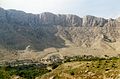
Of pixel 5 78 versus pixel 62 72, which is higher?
pixel 5 78

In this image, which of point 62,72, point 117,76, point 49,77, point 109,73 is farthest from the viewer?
point 49,77

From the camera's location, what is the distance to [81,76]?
216 feet

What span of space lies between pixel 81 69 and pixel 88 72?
3.84 metres

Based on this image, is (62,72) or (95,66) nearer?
(95,66)

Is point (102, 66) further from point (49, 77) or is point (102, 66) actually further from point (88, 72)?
point (49, 77)

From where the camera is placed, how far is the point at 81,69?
69.9 meters

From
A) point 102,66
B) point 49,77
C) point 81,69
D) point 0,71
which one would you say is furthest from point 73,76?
point 0,71

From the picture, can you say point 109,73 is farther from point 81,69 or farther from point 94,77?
point 81,69

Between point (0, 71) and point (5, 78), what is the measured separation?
1606mm

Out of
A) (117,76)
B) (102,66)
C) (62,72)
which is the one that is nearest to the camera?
(117,76)

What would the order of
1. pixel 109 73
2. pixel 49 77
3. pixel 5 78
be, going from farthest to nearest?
pixel 49 77, pixel 109 73, pixel 5 78

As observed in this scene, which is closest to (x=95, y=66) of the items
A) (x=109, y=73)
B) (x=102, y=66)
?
(x=102, y=66)

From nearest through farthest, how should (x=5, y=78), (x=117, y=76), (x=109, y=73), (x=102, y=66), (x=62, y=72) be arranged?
(x=5, y=78) < (x=117, y=76) < (x=109, y=73) < (x=102, y=66) < (x=62, y=72)

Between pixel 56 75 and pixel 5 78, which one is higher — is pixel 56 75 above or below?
below
